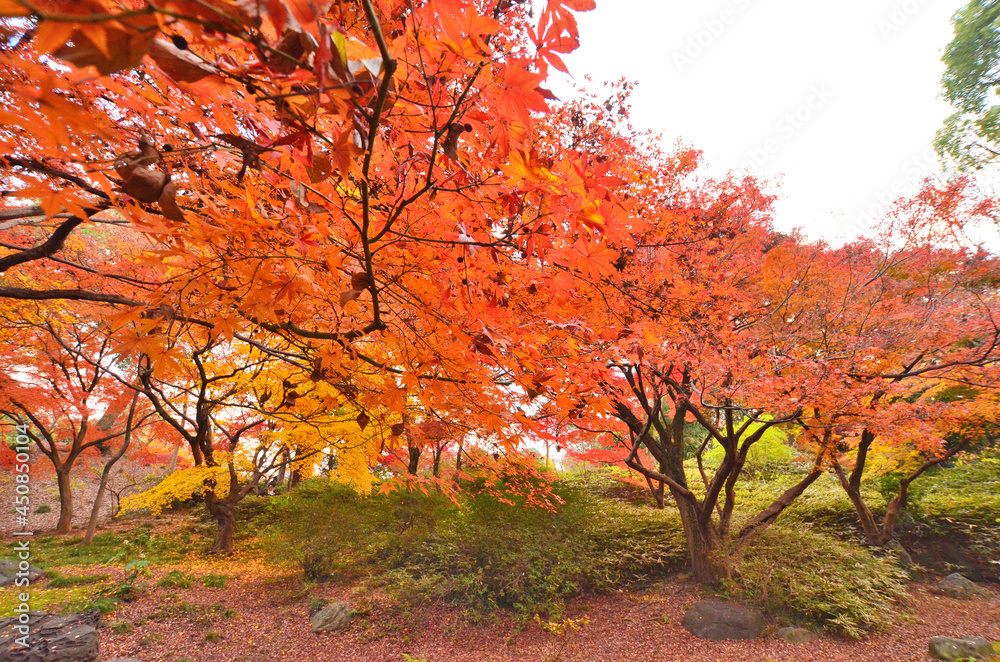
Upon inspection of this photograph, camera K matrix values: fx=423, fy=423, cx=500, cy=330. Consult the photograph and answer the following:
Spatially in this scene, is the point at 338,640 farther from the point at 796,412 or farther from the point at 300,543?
the point at 796,412

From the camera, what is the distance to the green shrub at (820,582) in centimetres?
490

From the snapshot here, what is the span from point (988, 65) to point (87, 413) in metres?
19.8

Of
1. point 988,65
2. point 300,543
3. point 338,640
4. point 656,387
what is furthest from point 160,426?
point 988,65

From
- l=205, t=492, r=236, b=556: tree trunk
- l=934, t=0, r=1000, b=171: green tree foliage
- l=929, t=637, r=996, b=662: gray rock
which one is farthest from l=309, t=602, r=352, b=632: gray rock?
l=934, t=0, r=1000, b=171: green tree foliage

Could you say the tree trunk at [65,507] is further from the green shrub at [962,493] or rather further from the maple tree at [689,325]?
the green shrub at [962,493]

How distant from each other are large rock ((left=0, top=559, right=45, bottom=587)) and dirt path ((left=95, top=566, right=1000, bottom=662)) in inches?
92.1

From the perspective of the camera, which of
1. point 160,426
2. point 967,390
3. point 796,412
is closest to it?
point 796,412

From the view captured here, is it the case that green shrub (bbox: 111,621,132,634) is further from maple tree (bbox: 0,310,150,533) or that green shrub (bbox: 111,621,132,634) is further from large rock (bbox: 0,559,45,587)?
maple tree (bbox: 0,310,150,533)

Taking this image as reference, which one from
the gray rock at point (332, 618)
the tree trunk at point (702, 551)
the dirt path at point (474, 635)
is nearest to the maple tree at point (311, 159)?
the dirt path at point (474, 635)

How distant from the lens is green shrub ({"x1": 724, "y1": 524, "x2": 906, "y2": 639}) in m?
4.90

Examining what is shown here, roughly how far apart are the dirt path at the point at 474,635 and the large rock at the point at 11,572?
2338 mm

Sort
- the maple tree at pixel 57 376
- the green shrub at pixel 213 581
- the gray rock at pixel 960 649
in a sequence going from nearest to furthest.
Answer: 1. the gray rock at pixel 960 649
2. the green shrub at pixel 213 581
3. the maple tree at pixel 57 376

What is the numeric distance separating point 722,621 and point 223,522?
815 centimetres

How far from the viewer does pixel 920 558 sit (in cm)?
670
